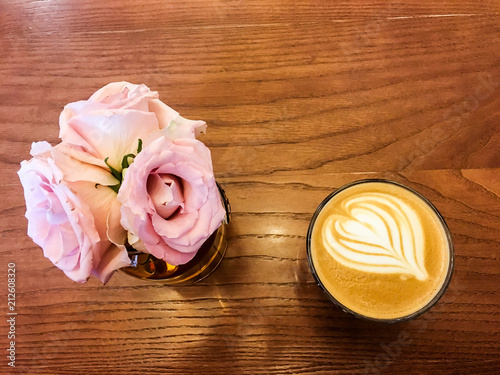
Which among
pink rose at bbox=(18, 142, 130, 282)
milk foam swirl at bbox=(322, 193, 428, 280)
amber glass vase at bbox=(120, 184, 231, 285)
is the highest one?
pink rose at bbox=(18, 142, 130, 282)

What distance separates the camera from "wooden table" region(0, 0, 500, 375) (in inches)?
25.9

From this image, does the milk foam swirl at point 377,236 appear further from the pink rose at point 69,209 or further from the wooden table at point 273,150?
the pink rose at point 69,209

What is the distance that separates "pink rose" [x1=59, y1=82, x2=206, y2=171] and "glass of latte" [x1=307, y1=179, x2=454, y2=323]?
0.96 ft

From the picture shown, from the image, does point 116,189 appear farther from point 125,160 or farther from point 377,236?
point 377,236

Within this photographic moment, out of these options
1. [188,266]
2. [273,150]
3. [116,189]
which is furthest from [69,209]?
[273,150]

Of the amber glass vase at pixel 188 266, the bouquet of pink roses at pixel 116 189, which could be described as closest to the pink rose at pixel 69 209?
the bouquet of pink roses at pixel 116 189

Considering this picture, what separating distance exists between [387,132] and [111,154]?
494mm

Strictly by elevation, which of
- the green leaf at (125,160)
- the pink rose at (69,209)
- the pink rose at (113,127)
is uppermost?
the pink rose at (113,127)

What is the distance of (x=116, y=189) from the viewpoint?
427mm

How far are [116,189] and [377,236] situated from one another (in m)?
0.38

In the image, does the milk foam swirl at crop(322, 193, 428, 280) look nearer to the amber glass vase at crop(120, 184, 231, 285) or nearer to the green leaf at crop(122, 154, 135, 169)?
the amber glass vase at crop(120, 184, 231, 285)

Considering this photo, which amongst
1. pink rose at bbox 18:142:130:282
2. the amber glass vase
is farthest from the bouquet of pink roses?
the amber glass vase

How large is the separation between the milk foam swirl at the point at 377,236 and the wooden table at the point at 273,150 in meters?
0.08

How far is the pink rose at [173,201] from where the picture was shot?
38 centimetres
